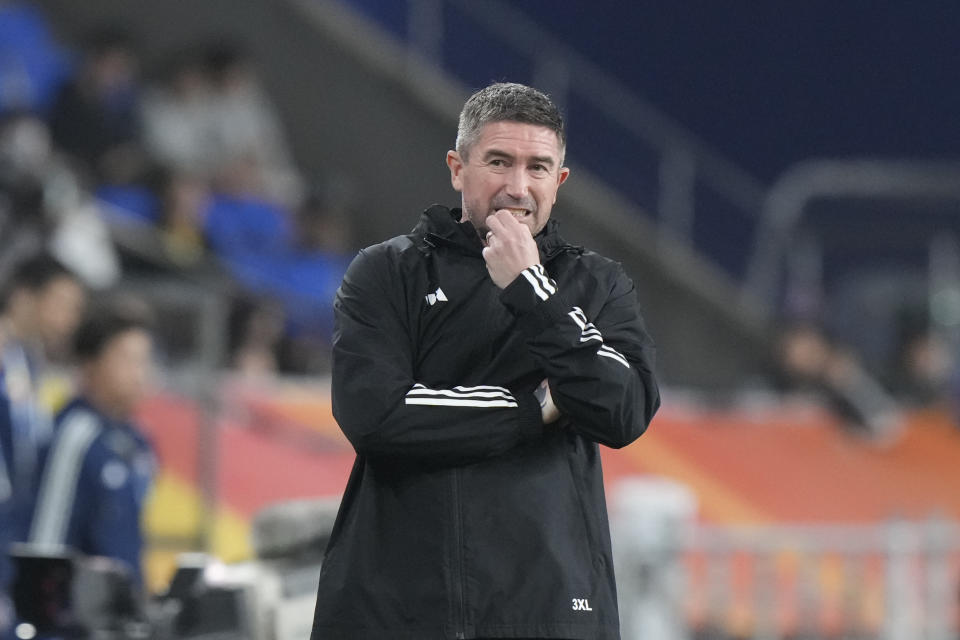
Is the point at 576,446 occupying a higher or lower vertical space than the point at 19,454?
lower

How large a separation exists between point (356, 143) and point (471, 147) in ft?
37.4

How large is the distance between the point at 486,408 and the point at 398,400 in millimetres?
174

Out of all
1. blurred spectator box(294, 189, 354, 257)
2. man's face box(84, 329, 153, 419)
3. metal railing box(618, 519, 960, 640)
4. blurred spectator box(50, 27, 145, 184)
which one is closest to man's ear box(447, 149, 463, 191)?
man's face box(84, 329, 153, 419)

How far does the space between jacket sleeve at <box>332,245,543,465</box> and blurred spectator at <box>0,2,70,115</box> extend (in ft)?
28.8

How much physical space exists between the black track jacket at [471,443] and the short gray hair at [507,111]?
0.18 metres

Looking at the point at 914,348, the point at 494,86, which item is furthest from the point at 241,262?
the point at 494,86

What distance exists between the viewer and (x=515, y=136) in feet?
11.3

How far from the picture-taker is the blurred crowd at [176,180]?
9.88m

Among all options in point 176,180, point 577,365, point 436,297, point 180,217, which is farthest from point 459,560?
point 176,180

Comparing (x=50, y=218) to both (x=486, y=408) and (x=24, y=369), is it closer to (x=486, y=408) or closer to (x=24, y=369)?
(x=24, y=369)

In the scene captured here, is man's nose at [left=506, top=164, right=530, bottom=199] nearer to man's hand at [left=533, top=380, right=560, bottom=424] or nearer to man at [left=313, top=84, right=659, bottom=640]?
man at [left=313, top=84, right=659, bottom=640]

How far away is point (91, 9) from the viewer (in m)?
14.2

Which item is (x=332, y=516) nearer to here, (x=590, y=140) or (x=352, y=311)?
(x=352, y=311)

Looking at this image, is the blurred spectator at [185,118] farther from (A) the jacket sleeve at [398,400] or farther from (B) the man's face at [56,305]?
(A) the jacket sleeve at [398,400]
